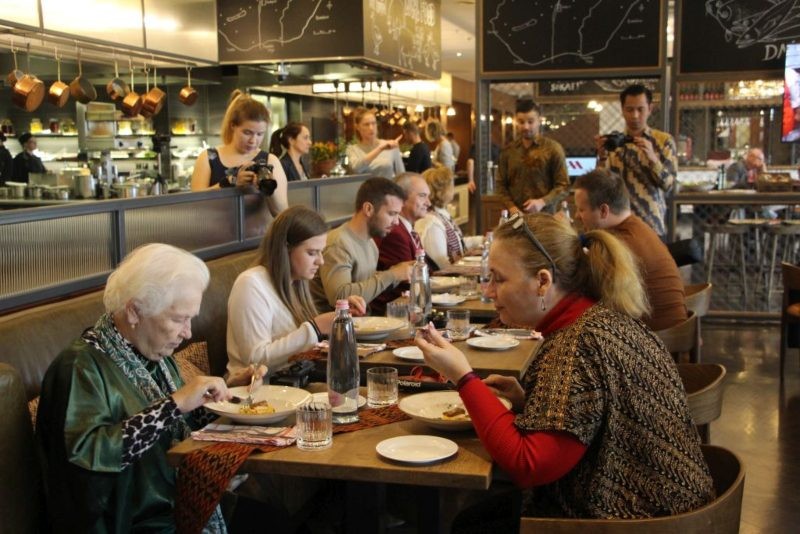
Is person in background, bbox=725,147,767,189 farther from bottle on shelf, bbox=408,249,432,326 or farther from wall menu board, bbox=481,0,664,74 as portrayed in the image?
bottle on shelf, bbox=408,249,432,326

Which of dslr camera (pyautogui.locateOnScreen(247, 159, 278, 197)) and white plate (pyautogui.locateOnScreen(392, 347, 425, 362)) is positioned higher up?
dslr camera (pyautogui.locateOnScreen(247, 159, 278, 197))

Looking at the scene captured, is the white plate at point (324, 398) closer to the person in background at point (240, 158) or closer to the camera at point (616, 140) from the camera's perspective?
the person in background at point (240, 158)

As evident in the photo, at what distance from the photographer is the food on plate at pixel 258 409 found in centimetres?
240

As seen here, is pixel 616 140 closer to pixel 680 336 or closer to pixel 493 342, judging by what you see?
pixel 680 336

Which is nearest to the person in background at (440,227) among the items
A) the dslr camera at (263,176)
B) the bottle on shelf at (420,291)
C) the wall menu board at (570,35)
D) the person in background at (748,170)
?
the dslr camera at (263,176)

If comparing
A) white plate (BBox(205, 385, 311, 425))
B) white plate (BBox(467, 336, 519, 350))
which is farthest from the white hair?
white plate (BBox(467, 336, 519, 350))

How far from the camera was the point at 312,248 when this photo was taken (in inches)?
131

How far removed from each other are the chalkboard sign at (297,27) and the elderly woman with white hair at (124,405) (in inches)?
231

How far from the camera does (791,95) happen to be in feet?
25.1

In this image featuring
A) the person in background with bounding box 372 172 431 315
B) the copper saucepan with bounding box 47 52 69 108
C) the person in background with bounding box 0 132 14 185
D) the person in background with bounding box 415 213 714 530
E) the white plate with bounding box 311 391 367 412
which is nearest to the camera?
the person in background with bounding box 415 213 714 530

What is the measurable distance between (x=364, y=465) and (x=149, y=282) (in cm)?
74

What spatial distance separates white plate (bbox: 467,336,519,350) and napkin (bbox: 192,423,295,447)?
3.56 feet

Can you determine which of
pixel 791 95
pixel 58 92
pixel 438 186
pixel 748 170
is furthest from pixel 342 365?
pixel 748 170

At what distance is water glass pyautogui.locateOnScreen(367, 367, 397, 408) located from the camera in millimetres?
2611
